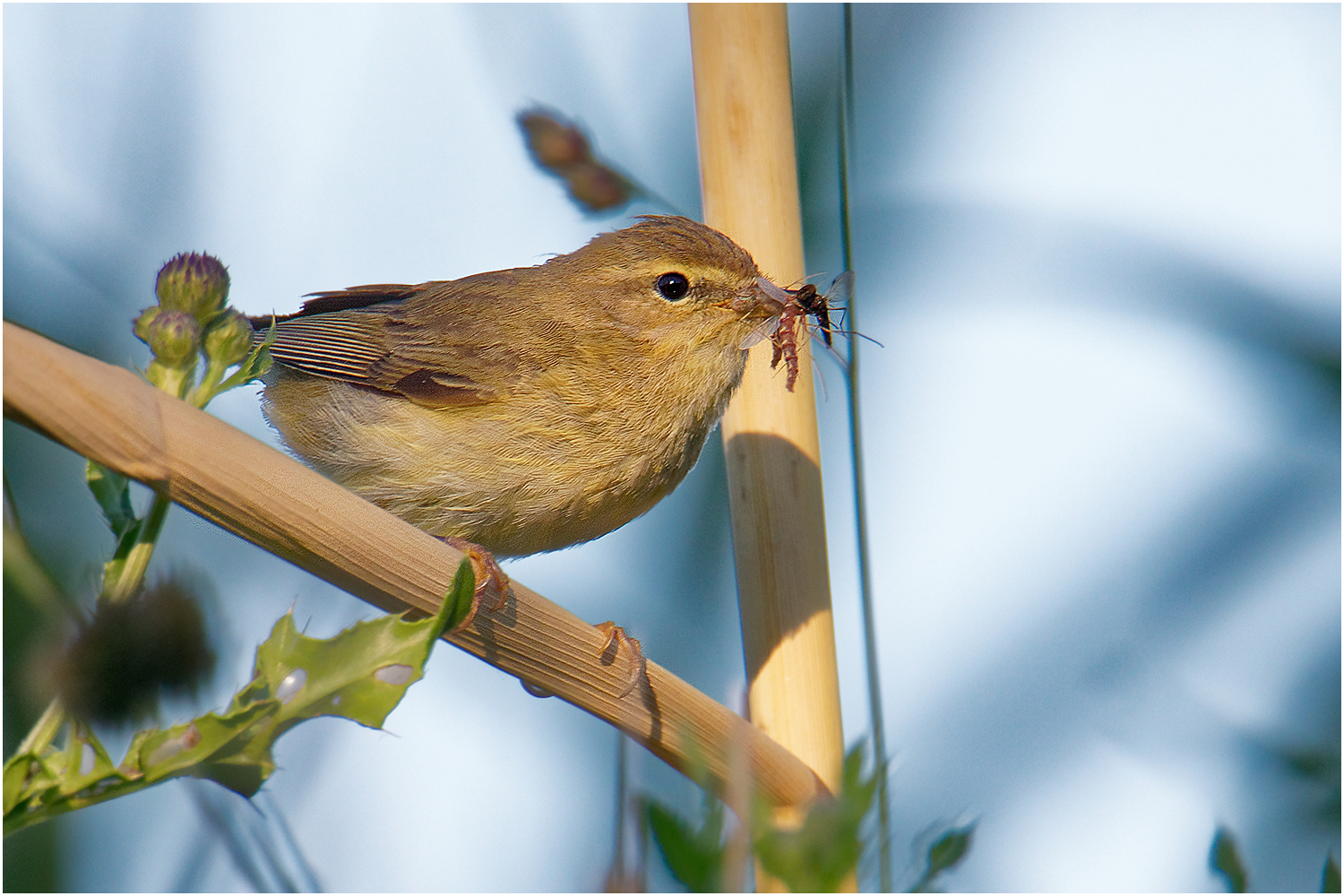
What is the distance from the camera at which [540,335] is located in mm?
2863

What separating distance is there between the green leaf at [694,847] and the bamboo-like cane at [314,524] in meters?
0.04

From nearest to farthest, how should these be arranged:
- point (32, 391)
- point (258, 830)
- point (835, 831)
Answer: point (835, 831), point (32, 391), point (258, 830)

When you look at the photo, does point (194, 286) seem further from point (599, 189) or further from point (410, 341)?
point (410, 341)

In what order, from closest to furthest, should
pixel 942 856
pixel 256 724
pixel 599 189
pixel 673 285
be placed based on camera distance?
pixel 942 856 < pixel 256 724 < pixel 599 189 < pixel 673 285

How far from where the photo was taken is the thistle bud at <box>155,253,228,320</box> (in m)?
1.10

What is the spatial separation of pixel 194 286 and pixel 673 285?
6.02 feet

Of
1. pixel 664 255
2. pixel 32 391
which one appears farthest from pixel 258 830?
pixel 664 255

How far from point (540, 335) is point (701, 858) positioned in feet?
7.70

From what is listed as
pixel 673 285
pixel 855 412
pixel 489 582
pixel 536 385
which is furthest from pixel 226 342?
pixel 673 285

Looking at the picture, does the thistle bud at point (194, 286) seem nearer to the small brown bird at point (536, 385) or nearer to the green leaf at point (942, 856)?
the green leaf at point (942, 856)

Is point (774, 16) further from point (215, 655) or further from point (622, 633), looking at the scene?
point (215, 655)

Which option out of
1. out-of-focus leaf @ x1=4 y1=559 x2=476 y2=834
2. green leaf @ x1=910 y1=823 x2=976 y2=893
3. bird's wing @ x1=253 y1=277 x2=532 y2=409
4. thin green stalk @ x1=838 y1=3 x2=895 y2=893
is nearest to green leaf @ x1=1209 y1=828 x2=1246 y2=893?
green leaf @ x1=910 y1=823 x2=976 y2=893

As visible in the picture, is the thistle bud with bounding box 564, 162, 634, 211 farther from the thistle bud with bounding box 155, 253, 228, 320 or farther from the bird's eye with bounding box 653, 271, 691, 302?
the thistle bud with bounding box 155, 253, 228, 320

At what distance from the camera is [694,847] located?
0.61 meters
